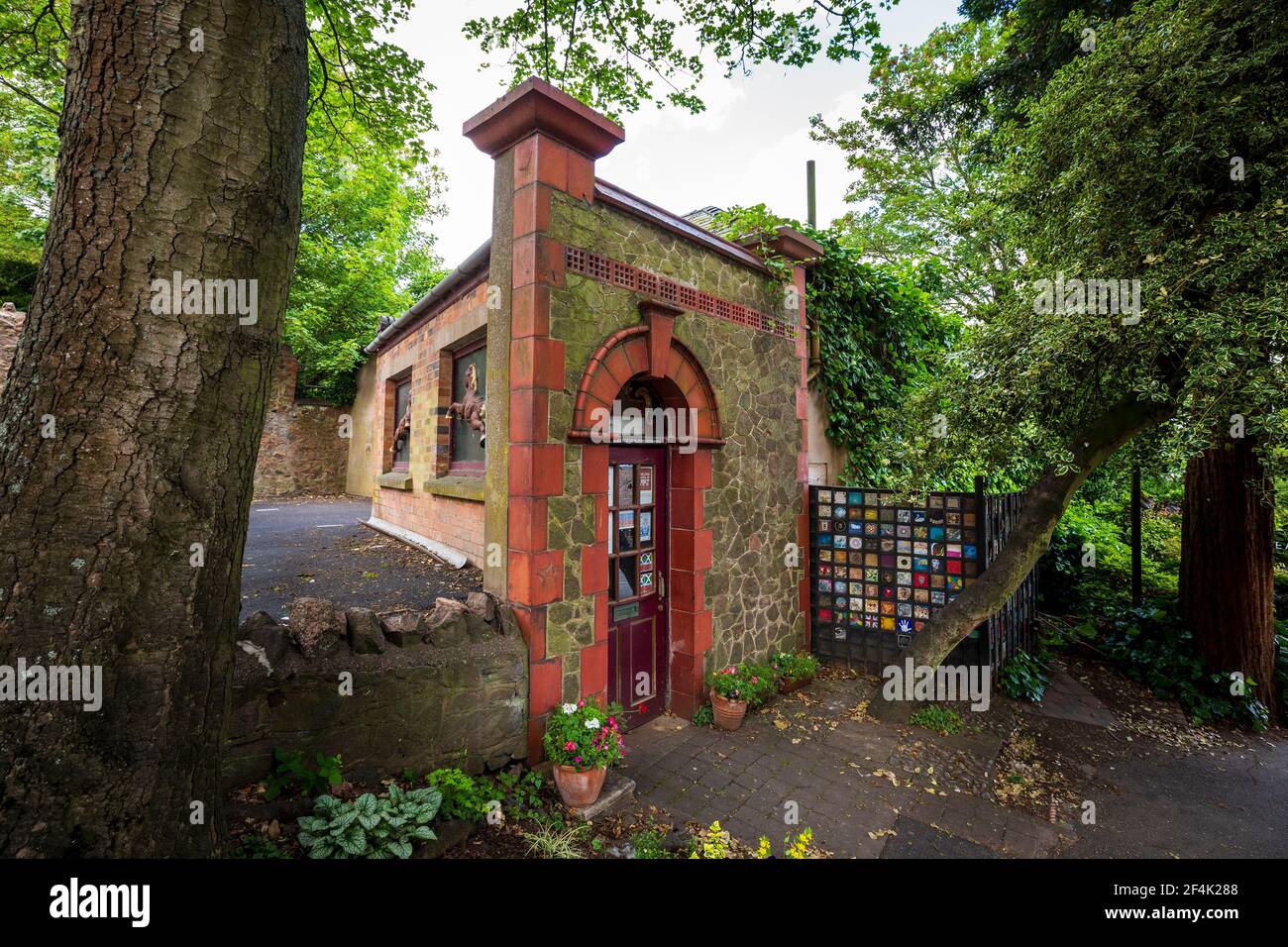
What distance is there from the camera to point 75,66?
72.1 inches

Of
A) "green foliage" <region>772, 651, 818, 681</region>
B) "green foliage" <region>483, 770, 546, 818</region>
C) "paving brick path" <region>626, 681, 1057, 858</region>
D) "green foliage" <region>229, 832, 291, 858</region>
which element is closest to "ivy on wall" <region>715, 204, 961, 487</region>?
"green foliage" <region>772, 651, 818, 681</region>

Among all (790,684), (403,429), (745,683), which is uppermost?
(403,429)

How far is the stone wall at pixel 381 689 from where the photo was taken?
2982 mm

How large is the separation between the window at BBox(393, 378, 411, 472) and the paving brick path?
5.57 m

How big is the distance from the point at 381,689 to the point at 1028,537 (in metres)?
5.50

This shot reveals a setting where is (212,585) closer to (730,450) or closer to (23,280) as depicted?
(730,450)

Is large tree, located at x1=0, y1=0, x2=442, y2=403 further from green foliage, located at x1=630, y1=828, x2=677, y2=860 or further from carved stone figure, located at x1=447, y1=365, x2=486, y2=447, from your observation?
green foliage, located at x1=630, y1=828, x2=677, y2=860

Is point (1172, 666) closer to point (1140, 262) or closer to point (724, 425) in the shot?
point (1140, 262)

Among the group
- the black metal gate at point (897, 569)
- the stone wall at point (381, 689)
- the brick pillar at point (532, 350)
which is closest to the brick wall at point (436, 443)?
the brick pillar at point (532, 350)

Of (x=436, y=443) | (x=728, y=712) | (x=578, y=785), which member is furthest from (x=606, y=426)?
(x=436, y=443)

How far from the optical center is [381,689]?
335 cm

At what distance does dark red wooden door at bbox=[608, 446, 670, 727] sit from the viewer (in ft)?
16.2

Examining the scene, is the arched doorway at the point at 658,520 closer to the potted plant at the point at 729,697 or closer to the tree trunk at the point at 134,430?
the potted plant at the point at 729,697
